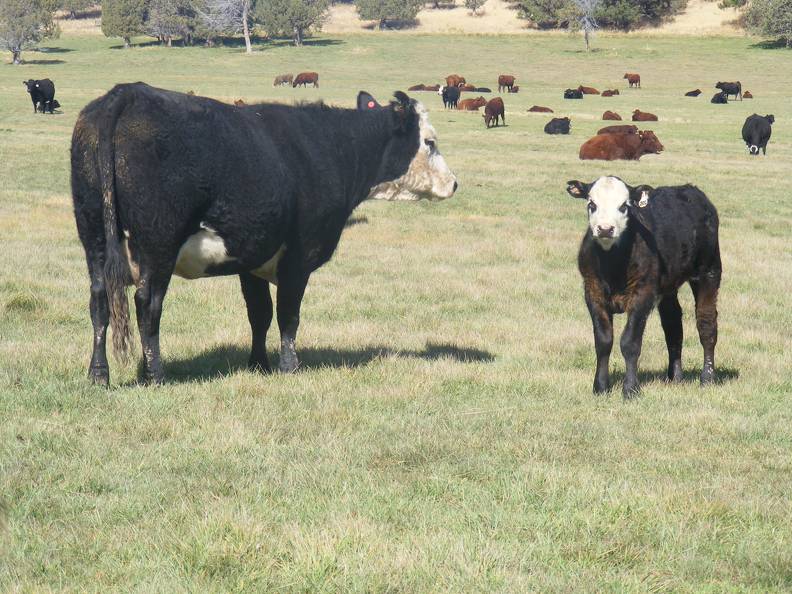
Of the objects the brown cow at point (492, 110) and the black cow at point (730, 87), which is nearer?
the brown cow at point (492, 110)

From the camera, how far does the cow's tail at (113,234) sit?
6.57 meters

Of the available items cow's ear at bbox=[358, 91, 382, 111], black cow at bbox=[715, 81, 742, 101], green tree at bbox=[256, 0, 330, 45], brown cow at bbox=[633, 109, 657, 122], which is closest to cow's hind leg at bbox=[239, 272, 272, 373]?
cow's ear at bbox=[358, 91, 382, 111]

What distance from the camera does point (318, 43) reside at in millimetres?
101812

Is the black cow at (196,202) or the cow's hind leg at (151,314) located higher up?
the black cow at (196,202)

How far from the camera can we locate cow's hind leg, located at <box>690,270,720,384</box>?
838 cm

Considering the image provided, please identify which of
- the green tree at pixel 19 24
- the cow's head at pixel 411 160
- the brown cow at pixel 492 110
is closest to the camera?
the cow's head at pixel 411 160

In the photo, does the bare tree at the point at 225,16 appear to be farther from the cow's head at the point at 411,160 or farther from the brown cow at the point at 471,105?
the cow's head at the point at 411,160

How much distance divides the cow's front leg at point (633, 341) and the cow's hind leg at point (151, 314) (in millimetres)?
3390

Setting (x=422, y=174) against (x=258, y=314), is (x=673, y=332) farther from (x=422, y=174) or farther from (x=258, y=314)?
(x=258, y=314)

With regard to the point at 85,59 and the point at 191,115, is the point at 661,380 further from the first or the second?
the point at 85,59

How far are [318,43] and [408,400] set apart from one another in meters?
98.6

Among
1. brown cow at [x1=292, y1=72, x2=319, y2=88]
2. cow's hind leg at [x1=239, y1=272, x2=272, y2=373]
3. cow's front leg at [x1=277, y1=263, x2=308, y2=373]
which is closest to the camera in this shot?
cow's front leg at [x1=277, y1=263, x2=308, y2=373]

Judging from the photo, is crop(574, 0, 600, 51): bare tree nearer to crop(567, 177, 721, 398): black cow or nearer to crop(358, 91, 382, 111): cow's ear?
crop(358, 91, 382, 111): cow's ear

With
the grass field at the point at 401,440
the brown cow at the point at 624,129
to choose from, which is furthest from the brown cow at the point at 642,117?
the grass field at the point at 401,440
